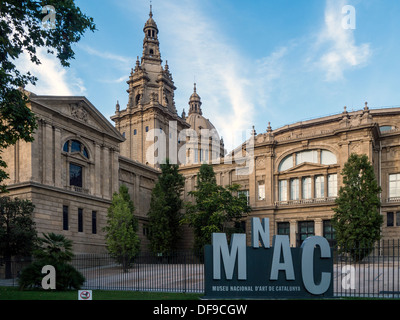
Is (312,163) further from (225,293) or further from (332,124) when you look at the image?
(225,293)

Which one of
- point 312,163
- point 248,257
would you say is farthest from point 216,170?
point 248,257

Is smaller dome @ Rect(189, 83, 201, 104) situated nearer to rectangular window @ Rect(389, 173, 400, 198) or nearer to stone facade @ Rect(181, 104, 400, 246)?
stone facade @ Rect(181, 104, 400, 246)

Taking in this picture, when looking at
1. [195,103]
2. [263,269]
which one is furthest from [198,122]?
[263,269]

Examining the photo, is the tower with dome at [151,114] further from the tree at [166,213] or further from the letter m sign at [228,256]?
the letter m sign at [228,256]

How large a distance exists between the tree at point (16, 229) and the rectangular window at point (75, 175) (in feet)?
27.5

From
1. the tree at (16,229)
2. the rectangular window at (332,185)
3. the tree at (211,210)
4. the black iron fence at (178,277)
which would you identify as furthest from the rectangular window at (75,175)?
the rectangular window at (332,185)

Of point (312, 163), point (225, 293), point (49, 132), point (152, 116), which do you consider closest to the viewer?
point (225, 293)

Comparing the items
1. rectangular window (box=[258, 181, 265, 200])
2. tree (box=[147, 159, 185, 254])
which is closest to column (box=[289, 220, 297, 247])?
rectangular window (box=[258, 181, 265, 200])

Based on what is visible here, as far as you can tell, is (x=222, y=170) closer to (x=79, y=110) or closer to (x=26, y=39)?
(x=79, y=110)

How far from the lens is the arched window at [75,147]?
44.7 metres

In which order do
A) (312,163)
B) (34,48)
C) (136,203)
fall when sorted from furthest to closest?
(136,203) → (312,163) → (34,48)

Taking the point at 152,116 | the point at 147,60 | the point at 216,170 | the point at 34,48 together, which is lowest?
the point at 216,170

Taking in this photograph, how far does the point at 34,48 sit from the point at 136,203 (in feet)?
125
